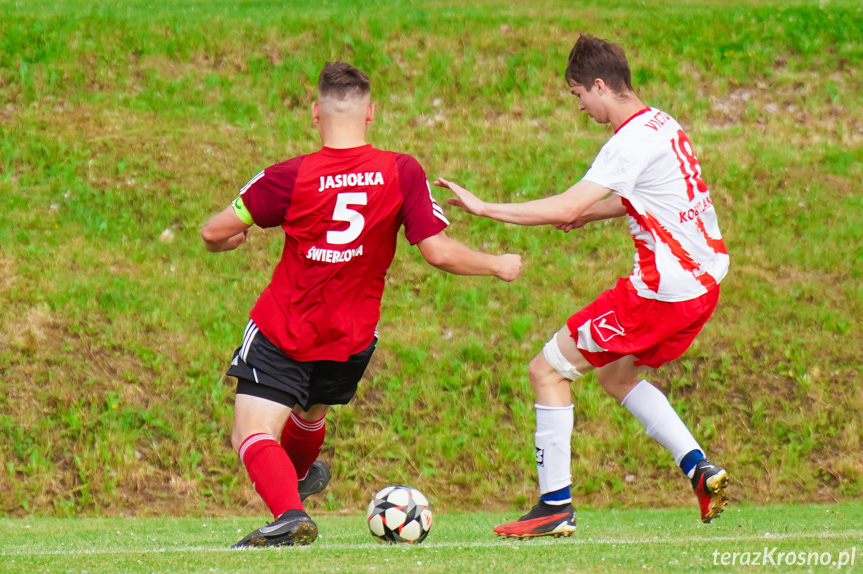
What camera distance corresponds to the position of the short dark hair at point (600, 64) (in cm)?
539

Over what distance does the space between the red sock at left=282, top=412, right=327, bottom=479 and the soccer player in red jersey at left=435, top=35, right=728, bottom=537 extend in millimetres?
1554

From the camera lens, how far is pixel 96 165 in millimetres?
12828

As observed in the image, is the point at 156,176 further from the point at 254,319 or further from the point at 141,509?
the point at 254,319

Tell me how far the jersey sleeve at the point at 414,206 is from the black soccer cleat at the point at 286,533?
1.56 meters

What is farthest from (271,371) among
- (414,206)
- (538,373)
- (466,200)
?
(538,373)

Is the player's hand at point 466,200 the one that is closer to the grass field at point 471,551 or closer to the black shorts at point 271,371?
the black shorts at point 271,371

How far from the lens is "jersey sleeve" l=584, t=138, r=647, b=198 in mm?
5160

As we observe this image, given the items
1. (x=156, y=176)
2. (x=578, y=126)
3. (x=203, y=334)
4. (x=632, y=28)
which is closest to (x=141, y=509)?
(x=203, y=334)

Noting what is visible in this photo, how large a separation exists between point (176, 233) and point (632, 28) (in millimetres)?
8191

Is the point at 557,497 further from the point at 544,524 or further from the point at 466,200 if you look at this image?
the point at 466,200

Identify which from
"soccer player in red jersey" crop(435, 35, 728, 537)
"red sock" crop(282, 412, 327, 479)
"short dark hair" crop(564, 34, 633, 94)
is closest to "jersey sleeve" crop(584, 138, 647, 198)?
"soccer player in red jersey" crop(435, 35, 728, 537)

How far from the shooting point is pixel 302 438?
6.36 meters

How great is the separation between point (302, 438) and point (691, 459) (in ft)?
8.11

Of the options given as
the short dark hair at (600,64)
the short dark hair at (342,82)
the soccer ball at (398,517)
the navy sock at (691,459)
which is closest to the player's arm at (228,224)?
the short dark hair at (342,82)
